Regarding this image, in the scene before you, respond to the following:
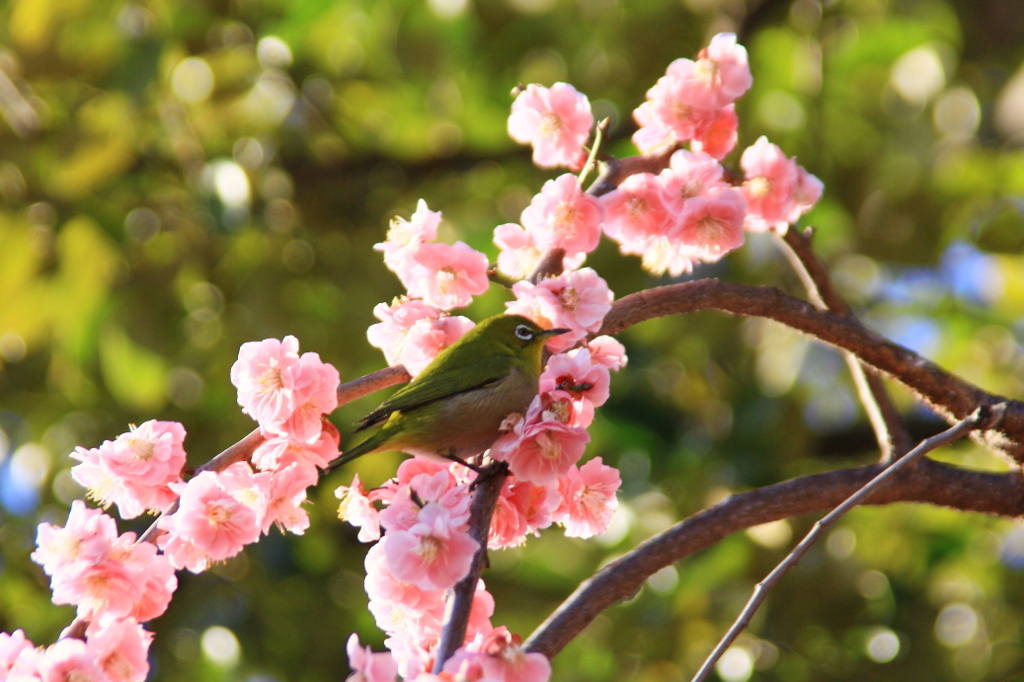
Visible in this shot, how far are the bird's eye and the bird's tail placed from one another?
0.33m

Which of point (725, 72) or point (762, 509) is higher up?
point (725, 72)

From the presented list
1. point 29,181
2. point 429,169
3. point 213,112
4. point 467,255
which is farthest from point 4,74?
point 467,255

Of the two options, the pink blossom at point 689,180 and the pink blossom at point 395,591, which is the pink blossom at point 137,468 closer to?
the pink blossom at point 395,591

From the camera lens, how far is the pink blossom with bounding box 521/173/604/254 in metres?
1.85

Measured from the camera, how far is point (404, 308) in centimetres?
181

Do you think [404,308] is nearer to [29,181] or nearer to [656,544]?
[656,544]

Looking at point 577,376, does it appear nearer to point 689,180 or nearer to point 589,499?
point 589,499

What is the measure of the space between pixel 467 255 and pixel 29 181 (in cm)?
365

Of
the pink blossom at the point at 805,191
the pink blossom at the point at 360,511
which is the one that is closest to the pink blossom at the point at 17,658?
the pink blossom at the point at 360,511

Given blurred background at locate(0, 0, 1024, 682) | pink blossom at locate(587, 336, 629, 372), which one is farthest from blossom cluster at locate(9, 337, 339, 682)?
blurred background at locate(0, 0, 1024, 682)

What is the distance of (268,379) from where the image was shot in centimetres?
164

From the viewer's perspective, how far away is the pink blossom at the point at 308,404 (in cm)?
159

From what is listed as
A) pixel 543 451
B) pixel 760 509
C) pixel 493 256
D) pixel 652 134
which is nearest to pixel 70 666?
pixel 543 451

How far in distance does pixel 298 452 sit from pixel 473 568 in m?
0.51
